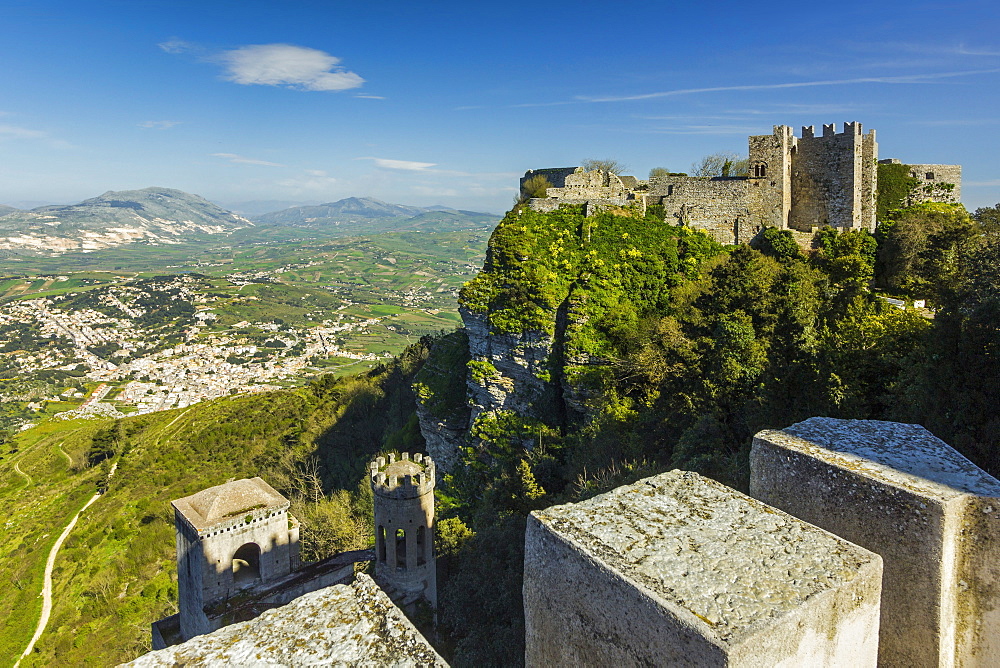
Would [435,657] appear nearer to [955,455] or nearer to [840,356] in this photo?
[955,455]

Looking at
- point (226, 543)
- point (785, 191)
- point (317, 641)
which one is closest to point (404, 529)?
point (226, 543)

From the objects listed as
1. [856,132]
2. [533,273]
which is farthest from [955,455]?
[856,132]

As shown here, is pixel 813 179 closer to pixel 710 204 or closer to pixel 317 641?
pixel 710 204

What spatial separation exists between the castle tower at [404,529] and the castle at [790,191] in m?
14.0

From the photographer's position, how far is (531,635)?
451 cm

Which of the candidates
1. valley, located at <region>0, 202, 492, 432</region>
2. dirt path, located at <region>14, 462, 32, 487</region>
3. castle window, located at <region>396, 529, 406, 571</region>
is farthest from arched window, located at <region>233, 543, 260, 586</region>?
valley, located at <region>0, 202, 492, 432</region>

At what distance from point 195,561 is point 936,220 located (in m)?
26.3

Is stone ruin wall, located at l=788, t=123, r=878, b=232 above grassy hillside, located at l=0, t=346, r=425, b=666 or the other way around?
above

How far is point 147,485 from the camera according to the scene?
4069 centimetres

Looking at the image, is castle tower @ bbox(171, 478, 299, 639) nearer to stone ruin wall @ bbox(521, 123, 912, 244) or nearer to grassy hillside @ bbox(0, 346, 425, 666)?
grassy hillside @ bbox(0, 346, 425, 666)

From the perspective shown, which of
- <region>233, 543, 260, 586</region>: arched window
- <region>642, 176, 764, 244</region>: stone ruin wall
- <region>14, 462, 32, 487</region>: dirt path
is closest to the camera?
<region>233, 543, 260, 586</region>: arched window

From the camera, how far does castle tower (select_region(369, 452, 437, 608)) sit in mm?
18031

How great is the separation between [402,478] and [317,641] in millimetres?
15009

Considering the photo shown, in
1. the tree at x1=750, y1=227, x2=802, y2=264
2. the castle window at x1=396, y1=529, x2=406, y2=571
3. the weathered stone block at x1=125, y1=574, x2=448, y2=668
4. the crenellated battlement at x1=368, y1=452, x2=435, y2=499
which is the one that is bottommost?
the castle window at x1=396, y1=529, x2=406, y2=571
